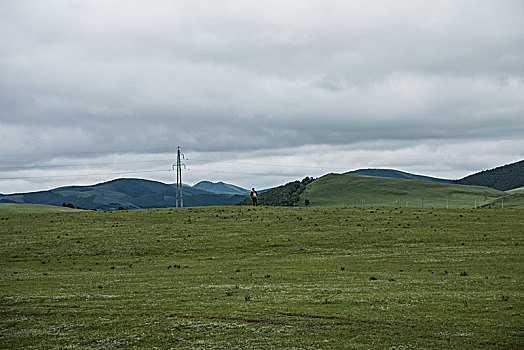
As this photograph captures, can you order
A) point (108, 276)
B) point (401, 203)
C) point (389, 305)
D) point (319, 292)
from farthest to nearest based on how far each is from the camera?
1. point (401, 203)
2. point (108, 276)
3. point (319, 292)
4. point (389, 305)

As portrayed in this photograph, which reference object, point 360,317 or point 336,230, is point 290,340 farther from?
point 336,230

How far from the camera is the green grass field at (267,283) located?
1695 centimetres

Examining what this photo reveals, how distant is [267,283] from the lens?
95.9 ft

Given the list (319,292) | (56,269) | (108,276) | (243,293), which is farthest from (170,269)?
(319,292)

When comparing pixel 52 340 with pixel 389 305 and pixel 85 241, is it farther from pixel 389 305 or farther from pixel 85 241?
pixel 85 241

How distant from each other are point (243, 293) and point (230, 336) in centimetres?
871

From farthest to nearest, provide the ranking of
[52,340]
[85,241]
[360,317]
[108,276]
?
1. [85,241]
2. [108,276]
3. [360,317]
4. [52,340]

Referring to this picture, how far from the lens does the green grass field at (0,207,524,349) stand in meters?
17.0

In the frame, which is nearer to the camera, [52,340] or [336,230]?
[52,340]

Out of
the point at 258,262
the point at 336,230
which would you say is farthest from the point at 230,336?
the point at 336,230

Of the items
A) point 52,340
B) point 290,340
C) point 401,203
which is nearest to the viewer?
point 290,340

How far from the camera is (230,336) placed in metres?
16.8

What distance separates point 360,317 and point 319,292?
6189mm

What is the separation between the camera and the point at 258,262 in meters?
41.5
